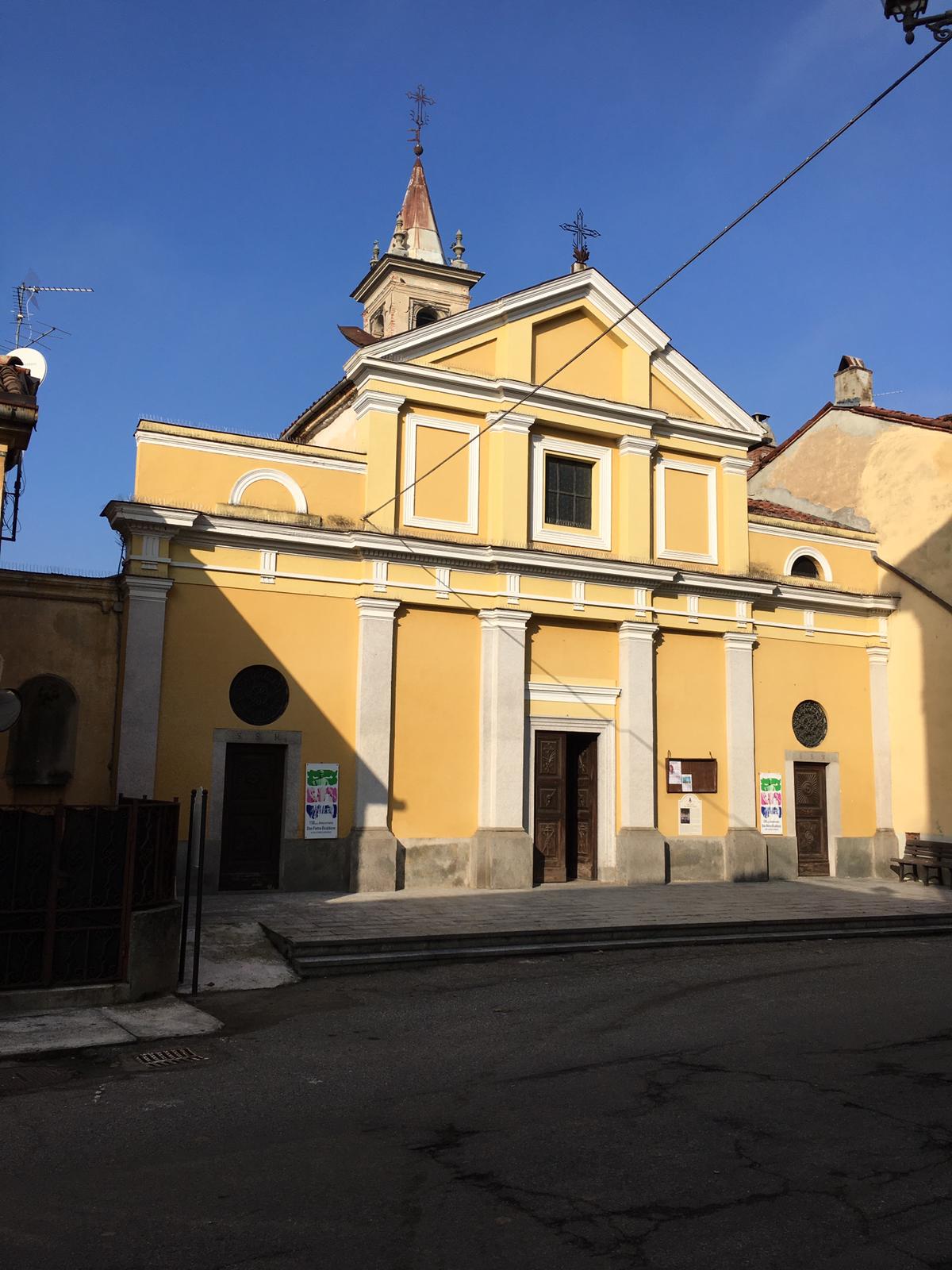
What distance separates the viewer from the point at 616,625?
18.6 m

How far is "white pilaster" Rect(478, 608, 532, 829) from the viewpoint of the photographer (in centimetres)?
1692

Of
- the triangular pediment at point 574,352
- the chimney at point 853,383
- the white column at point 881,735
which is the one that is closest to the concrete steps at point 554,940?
the white column at point 881,735

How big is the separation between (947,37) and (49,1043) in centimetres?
1011

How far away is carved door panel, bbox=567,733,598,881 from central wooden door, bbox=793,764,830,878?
4511 mm

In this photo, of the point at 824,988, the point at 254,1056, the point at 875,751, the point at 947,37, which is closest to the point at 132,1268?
the point at 254,1056

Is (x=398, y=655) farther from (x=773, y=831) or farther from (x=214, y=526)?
(x=773, y=831)

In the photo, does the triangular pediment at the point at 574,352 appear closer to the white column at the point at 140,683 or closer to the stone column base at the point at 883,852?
the white column at the point at 140,683

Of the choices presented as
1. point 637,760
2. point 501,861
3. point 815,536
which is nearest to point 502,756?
point 501,861

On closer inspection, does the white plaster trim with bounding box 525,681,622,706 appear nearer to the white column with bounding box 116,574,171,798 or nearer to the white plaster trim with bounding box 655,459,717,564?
the white plaster trim with bounding box 655,459,717,564

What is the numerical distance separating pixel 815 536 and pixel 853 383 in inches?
206

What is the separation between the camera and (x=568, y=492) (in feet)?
61.4

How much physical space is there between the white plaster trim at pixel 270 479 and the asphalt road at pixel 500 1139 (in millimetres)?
8493

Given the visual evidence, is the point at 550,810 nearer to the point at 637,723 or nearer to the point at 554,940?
the point at 637,723

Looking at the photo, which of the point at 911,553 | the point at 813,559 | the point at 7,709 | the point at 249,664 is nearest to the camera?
the point at 7,709
